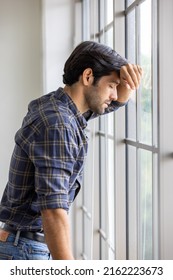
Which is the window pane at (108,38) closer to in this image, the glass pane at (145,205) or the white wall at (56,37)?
the white wall at (56,37)

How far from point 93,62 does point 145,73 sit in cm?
79

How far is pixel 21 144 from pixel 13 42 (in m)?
2.86

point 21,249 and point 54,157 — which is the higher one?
point 54,157

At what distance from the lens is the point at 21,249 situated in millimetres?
1533

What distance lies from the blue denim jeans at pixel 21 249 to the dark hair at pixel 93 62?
0.51 meters

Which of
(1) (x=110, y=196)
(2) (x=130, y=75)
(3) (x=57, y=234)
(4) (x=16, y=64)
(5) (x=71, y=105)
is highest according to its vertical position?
(4) (x=16, y=64)

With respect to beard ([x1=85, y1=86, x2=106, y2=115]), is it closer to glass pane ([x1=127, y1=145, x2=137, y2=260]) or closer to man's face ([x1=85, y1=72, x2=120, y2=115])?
man's face ([x1=85, y1=72, x2=120, y2=115])

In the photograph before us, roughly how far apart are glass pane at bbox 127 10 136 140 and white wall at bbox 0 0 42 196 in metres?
1.65

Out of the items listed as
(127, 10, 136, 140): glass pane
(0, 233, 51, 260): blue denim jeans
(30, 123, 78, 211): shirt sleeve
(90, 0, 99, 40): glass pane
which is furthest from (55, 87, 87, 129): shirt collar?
(90, 0, 99, 40): glass pane

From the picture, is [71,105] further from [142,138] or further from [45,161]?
[142,138]

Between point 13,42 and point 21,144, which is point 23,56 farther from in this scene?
point 21,144

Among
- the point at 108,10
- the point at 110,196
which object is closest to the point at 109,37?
the point at 108,10

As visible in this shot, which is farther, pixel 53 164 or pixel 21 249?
pixel 21 249

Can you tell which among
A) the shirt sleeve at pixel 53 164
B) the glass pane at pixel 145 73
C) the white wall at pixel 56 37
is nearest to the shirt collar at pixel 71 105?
the shirt sleeve at pixel 53 164
